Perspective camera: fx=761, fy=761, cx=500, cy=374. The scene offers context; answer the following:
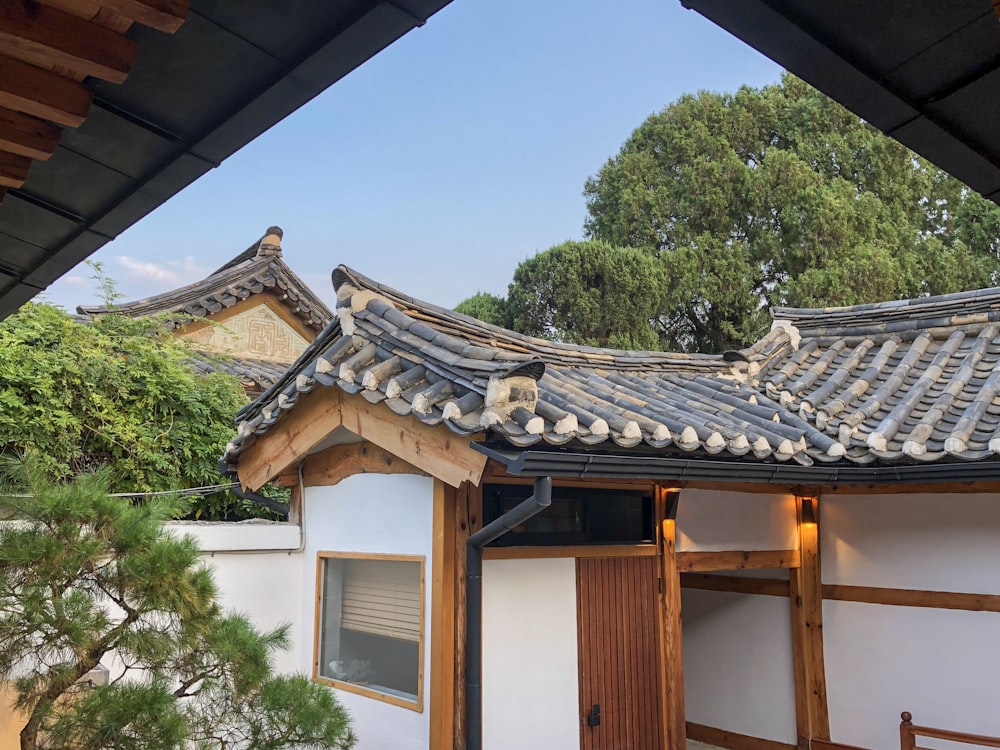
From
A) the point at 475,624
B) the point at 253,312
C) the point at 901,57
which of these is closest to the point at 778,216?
the point at 253,312

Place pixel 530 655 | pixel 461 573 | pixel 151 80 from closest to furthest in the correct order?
1. pixel 151 80
2. pixel 461 573
3. pixel 530 655

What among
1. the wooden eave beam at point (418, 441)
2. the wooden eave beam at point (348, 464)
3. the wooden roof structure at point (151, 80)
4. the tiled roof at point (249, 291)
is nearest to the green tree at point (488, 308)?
the tiled roof at point (249, 291)

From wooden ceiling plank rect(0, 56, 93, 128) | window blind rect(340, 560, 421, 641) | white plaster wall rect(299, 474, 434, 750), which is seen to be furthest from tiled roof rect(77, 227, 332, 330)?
wooden ceiling plank rect(0, 56, 93, 128)

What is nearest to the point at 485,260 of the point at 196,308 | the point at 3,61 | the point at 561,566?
the point at 196,308

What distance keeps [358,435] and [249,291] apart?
705 centimetres

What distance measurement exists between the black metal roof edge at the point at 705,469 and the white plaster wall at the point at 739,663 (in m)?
1.84

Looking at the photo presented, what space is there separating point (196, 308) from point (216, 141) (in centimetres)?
988

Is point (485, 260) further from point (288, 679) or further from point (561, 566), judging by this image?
point (288, 679)

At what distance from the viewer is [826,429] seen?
20.1 feet

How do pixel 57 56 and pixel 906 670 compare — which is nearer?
pixel 57 56

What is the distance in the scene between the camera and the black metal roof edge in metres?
3.93

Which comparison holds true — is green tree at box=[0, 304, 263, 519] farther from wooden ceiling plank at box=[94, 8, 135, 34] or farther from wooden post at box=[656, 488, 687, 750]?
wooden ceiling plank at box=[94, 8, 135, 34]

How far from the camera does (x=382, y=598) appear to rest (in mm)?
5258

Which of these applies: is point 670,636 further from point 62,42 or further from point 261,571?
point 62,42
